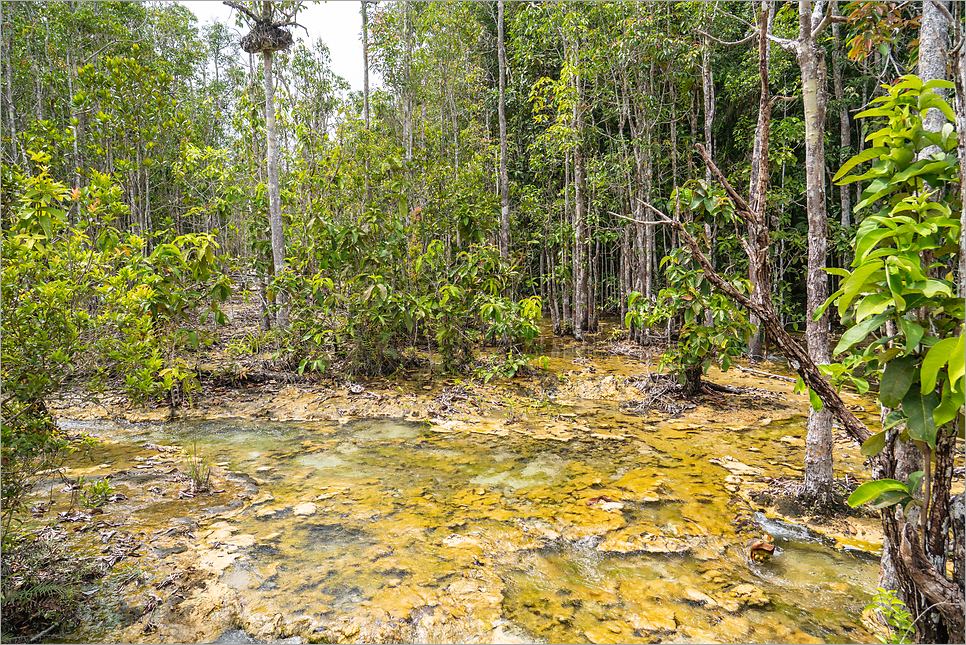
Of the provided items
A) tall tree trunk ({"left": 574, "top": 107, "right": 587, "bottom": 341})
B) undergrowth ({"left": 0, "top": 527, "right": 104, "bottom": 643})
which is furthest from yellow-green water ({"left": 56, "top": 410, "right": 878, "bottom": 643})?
tall tree trunk ({"left": 574, "top": 107, "right": 587, "bottom": 341})

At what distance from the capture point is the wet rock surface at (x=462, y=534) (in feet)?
7.58

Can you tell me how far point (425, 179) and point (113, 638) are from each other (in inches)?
276

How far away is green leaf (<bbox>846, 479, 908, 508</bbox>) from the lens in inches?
63.9

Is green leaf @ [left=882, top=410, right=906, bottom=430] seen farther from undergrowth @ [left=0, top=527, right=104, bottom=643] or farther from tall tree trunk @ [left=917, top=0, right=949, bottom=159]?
undergrowth @ [left=0, top=527, right=104, bottom=643]

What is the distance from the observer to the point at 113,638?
2.14 m

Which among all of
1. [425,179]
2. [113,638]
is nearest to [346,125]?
[425,179]

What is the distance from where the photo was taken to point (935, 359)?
1.34m

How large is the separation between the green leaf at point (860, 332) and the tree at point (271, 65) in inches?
263

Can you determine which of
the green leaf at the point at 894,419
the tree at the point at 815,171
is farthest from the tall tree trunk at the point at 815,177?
the green leaf at the point at 894,419

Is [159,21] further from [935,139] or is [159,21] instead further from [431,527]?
[935,139]

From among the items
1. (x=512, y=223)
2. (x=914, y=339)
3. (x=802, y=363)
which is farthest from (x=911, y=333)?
(x=512, y=223)

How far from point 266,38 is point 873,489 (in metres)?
8.27

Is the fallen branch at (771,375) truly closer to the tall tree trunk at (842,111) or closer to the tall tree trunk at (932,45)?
the tall tree trunk at (842,111)

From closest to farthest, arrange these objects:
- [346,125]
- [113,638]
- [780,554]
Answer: [113,638] → [780,554] → [346,125]
